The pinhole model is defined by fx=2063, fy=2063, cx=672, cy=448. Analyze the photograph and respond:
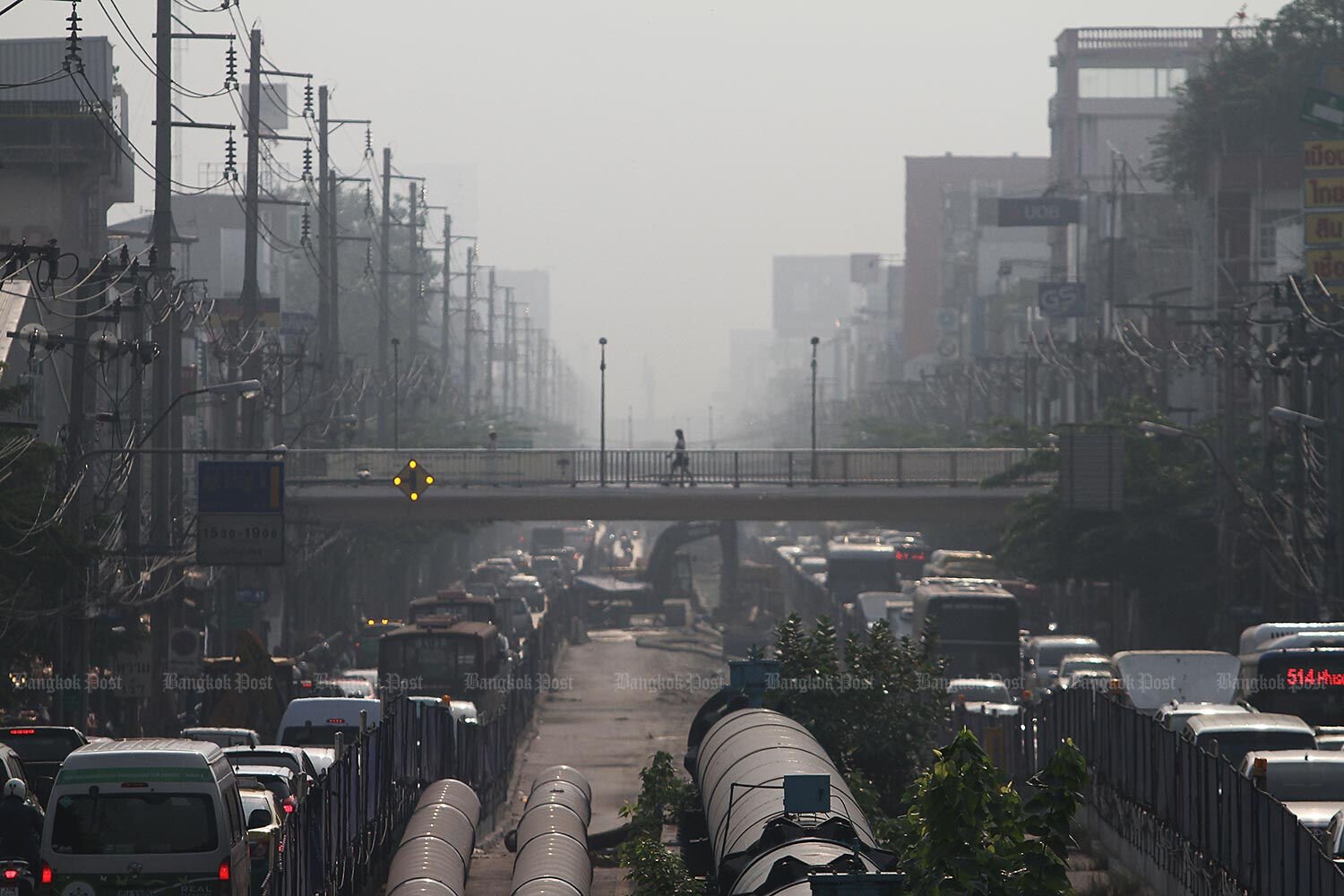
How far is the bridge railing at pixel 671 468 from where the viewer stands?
6131 cm

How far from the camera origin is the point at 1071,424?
5516 cm

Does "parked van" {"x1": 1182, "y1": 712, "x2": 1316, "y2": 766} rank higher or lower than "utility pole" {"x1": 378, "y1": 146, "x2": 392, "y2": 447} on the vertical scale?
lower

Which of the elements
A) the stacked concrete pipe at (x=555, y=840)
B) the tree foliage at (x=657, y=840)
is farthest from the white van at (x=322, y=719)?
the tree foliage at (x=657, y=840)

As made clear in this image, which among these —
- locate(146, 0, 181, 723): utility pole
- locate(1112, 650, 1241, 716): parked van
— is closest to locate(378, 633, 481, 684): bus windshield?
locate(146, 0, 181, 723): utility pole

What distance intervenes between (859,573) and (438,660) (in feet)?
109

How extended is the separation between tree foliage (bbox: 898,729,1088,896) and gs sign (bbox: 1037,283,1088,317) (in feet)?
300

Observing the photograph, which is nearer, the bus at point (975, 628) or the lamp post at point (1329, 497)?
the lamp post at point (1329, 497)

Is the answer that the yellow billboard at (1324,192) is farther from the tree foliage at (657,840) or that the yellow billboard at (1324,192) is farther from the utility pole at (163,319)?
the tree foliage at (657,840)

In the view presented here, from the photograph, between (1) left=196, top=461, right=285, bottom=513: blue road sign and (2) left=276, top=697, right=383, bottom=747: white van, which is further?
(1) left=196, top=461, right=285, bottom=513: blue road sign

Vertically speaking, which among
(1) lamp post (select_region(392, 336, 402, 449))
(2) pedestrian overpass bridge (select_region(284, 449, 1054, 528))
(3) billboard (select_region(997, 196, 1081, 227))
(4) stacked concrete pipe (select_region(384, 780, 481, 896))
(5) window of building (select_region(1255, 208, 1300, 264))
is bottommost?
(4) stacked concrete pipe (select_region(384, 780, 481, 896))

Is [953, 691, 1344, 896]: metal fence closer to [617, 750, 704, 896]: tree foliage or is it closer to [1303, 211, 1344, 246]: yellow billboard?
[617, 750, 704, 896]: tree foliage

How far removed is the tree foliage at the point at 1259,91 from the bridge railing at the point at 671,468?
40.3 meters

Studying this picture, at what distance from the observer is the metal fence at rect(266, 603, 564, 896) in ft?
58.3

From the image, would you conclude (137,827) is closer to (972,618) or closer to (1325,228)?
(972,618)
